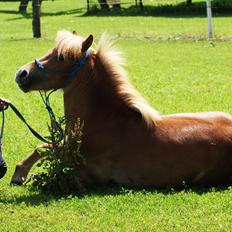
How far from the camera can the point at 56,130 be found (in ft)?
20.2

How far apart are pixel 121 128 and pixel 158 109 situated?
4.73m

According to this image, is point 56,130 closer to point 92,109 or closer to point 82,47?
point 92,109

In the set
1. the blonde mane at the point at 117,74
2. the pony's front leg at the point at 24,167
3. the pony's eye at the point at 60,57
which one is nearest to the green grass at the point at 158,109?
the pony's front leg at the point at 24,167

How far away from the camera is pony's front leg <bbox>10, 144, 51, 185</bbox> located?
6.31 metres

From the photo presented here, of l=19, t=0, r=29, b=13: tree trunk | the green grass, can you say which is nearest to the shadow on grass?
the green grass

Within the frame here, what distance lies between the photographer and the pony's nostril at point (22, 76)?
6.02 m

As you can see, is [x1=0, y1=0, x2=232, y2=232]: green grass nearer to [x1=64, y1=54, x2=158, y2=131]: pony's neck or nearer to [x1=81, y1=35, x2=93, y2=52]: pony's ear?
[x1=64, y1=54, x2=158, y2=131]: pony's neck

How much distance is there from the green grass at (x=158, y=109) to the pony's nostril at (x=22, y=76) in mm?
1069

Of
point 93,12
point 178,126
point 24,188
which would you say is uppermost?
point 178,126

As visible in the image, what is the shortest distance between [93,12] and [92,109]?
117ft

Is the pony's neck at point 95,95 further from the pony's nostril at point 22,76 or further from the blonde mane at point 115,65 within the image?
the pony's nostril at point 22,76

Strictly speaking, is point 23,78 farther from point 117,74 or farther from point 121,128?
point 121,128

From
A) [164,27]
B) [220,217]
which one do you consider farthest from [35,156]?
[164,27]

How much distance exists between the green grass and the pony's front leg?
0.38 feet
